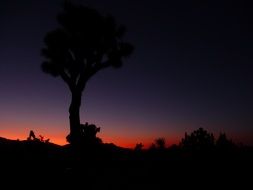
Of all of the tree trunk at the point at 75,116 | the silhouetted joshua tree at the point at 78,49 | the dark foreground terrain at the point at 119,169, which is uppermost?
the silhouetted joshua tree at the point at 78,49

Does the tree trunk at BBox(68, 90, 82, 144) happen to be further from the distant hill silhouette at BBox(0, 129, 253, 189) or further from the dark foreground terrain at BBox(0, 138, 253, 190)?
the dark foreground terrain at BBox(0, 138, 253, 190)

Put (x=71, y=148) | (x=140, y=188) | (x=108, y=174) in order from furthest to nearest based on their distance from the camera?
(x=71, y=148), (x=108, y=174), (x=140, y=188)

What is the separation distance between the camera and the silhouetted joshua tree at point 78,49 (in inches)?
521

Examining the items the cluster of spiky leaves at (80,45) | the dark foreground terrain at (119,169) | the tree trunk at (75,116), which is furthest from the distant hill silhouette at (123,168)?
the cluster of spiky leaves at (80,45)

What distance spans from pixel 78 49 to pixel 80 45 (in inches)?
8.2

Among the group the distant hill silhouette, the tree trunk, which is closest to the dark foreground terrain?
the distant hill silhouette

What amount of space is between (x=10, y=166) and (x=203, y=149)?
6.75 m

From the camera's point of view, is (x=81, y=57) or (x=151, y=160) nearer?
(x=151, y=160)

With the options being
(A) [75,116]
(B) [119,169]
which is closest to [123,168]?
(B) [119,169]

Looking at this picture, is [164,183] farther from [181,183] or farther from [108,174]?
[108,174]

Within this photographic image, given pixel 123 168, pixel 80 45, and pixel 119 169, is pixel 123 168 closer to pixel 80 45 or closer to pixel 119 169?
pixel 119 169

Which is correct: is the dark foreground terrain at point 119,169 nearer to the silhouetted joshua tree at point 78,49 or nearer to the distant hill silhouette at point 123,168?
the distant hill silhouette at point 123,168

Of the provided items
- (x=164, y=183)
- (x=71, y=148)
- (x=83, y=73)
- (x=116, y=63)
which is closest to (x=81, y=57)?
(x=83, y=73)

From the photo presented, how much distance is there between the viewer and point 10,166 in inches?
316
